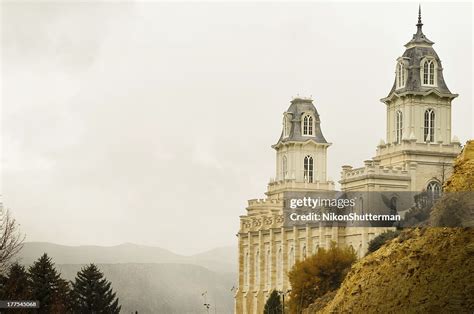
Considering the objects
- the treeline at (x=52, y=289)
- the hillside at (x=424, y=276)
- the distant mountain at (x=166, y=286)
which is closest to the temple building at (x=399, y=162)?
the distant mountain at (x=166, y=286)

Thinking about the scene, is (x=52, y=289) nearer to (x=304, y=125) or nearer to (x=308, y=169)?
(x=308, y=169)

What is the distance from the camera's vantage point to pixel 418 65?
345ft

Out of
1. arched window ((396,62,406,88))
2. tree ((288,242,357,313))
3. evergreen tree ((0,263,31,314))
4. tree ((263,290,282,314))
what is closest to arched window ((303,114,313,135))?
arched window ((396,62,406,88))

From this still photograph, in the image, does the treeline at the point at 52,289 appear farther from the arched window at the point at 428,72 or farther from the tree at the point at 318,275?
the arched window at the point at 428,72

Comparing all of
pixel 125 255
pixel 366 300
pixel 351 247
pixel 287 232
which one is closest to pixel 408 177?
pixel 351 247

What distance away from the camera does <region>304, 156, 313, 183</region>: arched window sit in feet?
418

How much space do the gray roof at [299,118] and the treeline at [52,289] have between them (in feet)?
158

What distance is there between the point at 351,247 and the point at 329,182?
2987 cm

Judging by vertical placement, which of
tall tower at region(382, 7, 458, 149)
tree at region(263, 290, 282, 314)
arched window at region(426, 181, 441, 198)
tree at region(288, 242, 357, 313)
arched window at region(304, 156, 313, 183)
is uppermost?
tall tower at region(382, 7, 458, 149)

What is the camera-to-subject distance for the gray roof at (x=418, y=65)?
347 ft

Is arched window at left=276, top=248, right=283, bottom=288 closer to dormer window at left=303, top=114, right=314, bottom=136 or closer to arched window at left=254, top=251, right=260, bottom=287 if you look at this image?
arched window at left=254, top=251, right=260, bottom=287

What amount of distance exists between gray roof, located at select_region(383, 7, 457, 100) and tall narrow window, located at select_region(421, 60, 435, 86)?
360 millimetres

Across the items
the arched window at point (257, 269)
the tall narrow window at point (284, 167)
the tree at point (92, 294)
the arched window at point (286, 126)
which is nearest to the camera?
the tree at point (92, 294)

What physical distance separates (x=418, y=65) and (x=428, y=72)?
4.77 feet
